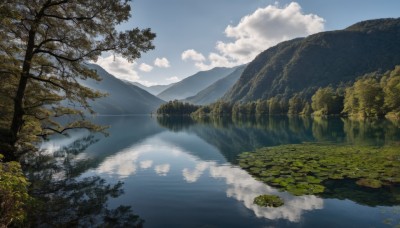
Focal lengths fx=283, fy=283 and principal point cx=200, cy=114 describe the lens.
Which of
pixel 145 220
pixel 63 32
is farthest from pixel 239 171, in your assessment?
pixel 63 32

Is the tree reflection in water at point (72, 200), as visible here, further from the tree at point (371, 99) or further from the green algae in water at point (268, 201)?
the tree at point (371, 99)

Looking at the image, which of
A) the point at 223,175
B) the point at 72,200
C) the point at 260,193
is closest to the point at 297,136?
the point at 223,175

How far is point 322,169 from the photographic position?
3456cm

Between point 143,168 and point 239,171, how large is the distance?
48.0 ft

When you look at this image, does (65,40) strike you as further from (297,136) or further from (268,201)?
(297,136)

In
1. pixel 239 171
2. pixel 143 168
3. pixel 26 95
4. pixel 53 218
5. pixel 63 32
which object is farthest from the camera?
pixel 143 168

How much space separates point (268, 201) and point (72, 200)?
1707 centimetres

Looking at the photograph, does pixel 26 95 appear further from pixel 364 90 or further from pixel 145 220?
pixel 364 90

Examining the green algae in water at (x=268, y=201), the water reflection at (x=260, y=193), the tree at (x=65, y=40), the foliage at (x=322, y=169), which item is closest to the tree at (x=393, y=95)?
the foliage at (x=322, y=169)

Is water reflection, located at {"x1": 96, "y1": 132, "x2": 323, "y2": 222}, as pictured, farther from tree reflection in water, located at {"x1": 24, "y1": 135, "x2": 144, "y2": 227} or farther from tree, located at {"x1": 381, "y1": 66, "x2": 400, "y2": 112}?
tree, located at {"x1": 381, "y1": 66, "x2": 400, "y2": 112}

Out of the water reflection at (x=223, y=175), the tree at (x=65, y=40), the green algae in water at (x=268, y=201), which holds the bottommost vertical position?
the water reflection at (x=223, y=175)

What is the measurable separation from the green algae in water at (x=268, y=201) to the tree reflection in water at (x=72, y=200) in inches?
391

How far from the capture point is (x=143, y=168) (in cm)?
4253

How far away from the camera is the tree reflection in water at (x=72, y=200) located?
19.9 metres
